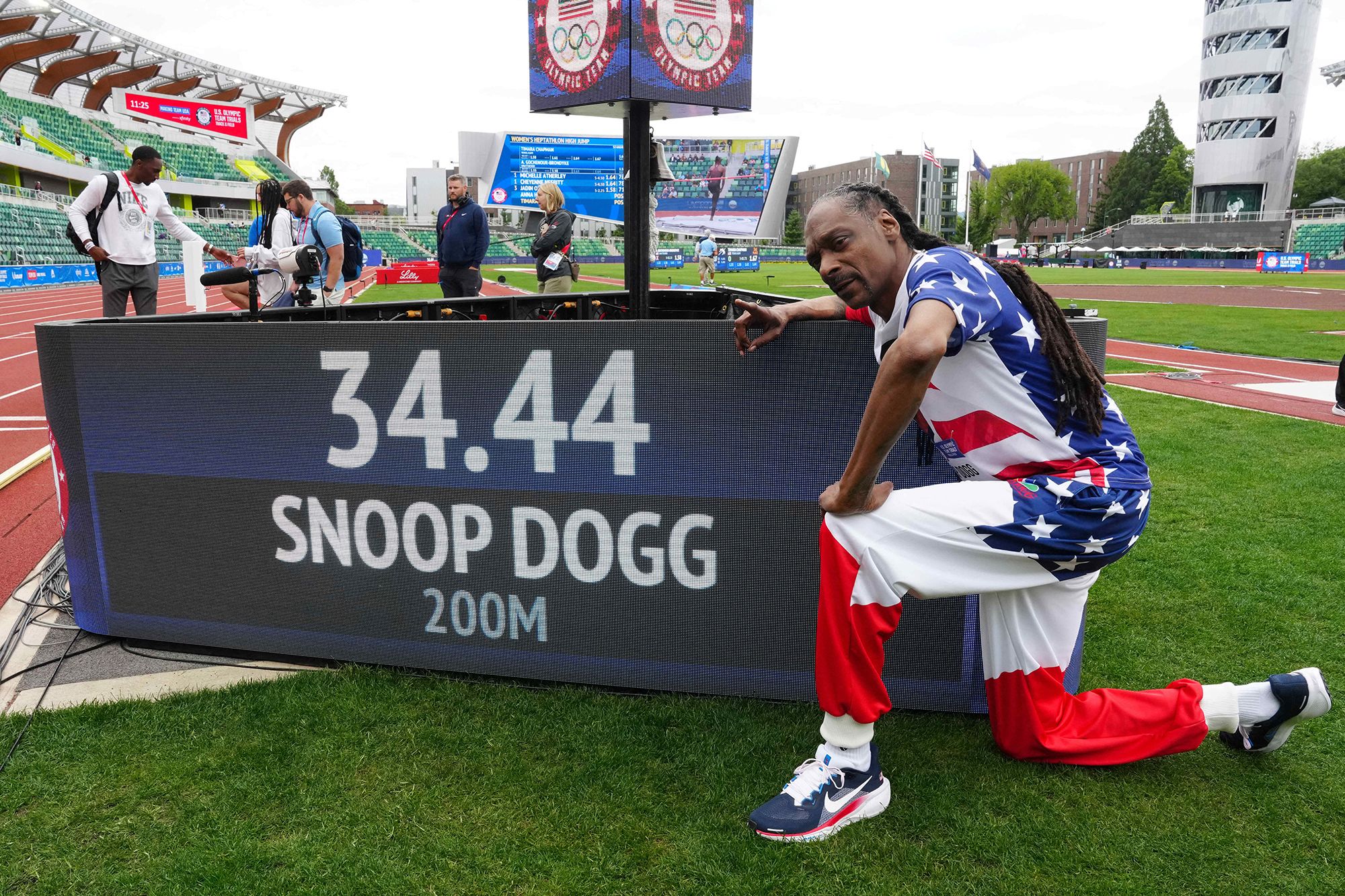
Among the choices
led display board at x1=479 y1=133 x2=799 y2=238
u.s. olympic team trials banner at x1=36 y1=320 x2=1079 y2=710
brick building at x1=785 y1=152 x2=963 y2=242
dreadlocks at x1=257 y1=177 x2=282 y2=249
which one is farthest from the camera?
brick building at x1=785 y1=152 x2=963 y2=242

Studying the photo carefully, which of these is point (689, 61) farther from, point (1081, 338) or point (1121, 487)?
point (1121, 487)

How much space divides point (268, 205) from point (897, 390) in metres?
6.86

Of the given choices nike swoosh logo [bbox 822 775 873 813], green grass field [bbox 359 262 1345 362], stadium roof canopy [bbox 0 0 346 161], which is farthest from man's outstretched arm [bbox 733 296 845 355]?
stadium roof canopy [bbox 0 0 346 161]

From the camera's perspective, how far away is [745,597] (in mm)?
3051

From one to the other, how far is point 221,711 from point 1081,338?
2.95 m

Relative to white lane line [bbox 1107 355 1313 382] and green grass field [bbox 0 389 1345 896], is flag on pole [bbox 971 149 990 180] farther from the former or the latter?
green grass field [bbox 0 389 1345 896]

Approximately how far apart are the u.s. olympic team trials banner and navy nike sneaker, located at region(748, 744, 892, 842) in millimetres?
566

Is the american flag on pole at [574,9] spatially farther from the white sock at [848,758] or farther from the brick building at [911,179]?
the brick building at [911,179]

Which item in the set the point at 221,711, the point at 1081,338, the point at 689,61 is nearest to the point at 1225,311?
the point at 689,61

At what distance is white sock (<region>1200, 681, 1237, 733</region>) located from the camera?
268 centimetres

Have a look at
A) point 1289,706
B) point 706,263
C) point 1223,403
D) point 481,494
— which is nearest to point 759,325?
point 481,494

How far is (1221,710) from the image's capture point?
2684 millimetres

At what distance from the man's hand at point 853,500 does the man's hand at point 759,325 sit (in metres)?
0.67

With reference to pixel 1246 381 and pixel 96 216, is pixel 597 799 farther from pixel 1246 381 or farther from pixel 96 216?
pixel 1246 381
